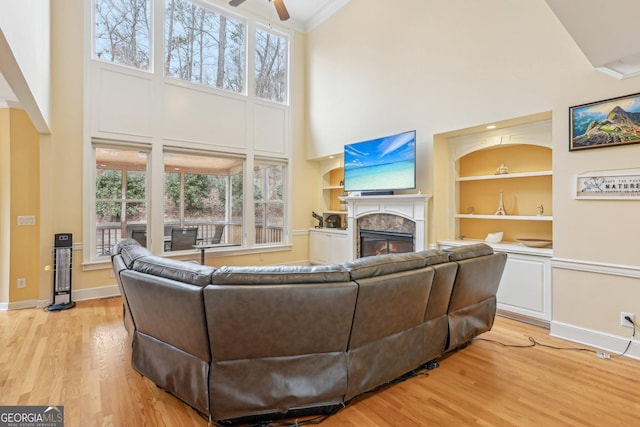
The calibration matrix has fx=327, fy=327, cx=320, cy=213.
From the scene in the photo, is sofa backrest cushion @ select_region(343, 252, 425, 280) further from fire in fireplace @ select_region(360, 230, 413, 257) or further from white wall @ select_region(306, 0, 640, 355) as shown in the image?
fire in fireplace @ select_region(360, 230, 413, 257)

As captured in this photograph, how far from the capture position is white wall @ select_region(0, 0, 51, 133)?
71.6 inches

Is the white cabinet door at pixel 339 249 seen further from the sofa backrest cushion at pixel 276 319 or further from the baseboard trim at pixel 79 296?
the sofa backrest cushion at pixel 276 319

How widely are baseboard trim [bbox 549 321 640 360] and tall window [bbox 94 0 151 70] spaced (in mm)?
6310

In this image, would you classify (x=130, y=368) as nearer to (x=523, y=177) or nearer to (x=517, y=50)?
(x=523, y=177)

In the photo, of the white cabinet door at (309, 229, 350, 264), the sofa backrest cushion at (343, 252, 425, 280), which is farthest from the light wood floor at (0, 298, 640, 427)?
the white cabinet door at (309, 229, 350, 264)

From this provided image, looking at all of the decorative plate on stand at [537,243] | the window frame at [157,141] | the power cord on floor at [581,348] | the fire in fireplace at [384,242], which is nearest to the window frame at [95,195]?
the window frame at [157,141]

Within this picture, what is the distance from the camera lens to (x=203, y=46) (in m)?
5.62

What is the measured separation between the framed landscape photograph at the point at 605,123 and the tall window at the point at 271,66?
4.86 m

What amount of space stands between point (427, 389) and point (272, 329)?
4.20 ft

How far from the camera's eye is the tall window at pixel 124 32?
15.3 feet

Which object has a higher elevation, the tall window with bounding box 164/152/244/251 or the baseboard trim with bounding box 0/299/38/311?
the tall window with bounding box 164/152/244/251

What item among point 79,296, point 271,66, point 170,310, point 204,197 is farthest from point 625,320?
point 271,66

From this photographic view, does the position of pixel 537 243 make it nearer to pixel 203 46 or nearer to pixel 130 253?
pixel 130 253

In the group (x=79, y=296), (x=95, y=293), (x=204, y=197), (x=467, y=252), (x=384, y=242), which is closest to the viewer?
(x=467, y=252)
